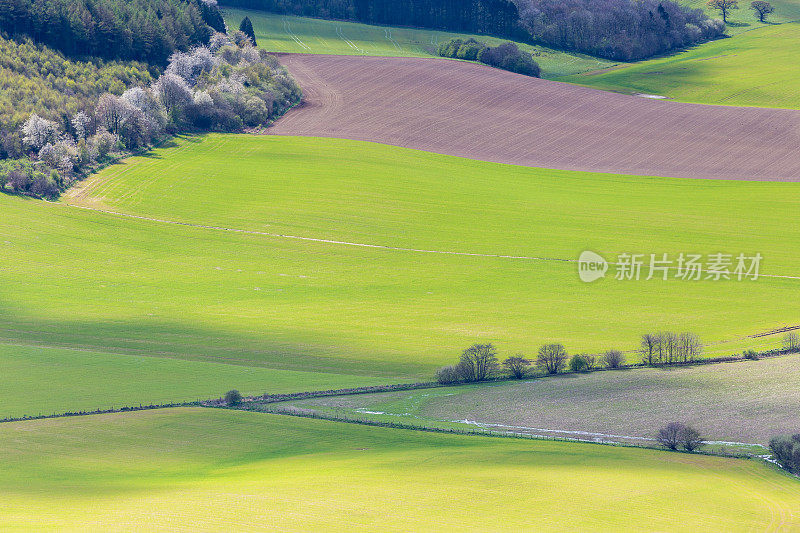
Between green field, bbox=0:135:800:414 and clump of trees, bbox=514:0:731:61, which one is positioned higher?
clump of trees, bbox=514:0:731:61

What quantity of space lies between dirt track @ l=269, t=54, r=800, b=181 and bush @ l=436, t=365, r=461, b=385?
206 ft

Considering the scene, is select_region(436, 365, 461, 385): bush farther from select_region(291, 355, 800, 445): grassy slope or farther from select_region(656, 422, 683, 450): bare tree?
select_region(656, 422, 683, 450): bare tree

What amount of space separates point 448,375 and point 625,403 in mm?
11493

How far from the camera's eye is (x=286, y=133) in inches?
5037

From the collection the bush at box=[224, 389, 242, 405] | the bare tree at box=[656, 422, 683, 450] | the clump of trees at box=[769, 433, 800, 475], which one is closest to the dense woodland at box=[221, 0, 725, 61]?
the bush at box=[224, 389, 242, 405]

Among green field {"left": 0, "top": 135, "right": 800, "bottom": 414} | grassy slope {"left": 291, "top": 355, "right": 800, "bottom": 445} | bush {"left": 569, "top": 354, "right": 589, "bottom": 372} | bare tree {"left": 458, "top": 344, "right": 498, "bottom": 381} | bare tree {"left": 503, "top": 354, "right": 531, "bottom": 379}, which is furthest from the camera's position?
green field {"left": 0, "top": 135, "right": 800, "bottom": 414}

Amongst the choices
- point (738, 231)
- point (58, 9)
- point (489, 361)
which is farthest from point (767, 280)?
point (58, 9)

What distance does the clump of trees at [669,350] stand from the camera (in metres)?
65.8

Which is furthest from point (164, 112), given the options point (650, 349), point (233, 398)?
point (650, 349)

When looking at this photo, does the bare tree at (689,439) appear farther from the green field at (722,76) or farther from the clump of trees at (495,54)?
the clump of trees at (495,54)

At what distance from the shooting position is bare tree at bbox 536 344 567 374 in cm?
6444

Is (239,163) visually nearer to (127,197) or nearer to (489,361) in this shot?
(127,197)

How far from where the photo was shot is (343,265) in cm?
8975

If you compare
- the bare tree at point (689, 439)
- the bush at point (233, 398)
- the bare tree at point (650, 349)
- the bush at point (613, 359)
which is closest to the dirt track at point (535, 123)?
the bare tree at point (650, 349)
